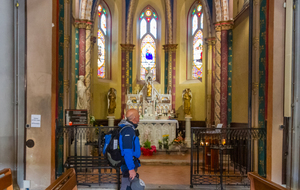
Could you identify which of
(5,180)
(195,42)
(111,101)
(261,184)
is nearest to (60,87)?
(5,180)

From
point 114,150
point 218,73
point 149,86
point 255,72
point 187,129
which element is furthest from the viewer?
point 149,86

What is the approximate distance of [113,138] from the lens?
4.09 m

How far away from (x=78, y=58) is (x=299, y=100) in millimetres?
7340

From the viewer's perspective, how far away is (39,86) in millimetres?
5426

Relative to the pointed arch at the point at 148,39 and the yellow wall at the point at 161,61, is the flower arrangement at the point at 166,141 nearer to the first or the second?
the yellow wall at the point at 161,61

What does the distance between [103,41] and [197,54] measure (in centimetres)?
488

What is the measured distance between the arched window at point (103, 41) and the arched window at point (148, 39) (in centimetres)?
192

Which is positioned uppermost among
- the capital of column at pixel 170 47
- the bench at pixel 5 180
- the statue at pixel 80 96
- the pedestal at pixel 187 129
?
the capital of column at pixel 170 47

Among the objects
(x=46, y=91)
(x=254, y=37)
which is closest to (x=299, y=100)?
(x=254, y=37)

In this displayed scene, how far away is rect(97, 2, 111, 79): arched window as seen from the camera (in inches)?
540

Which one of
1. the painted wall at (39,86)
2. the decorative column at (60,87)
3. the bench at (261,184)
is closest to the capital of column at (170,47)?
the decorative column at (60,87)

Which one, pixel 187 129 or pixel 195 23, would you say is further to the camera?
pixel 195 23

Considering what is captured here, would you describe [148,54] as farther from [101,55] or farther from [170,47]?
[101,55]

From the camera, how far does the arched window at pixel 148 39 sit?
600 inches
